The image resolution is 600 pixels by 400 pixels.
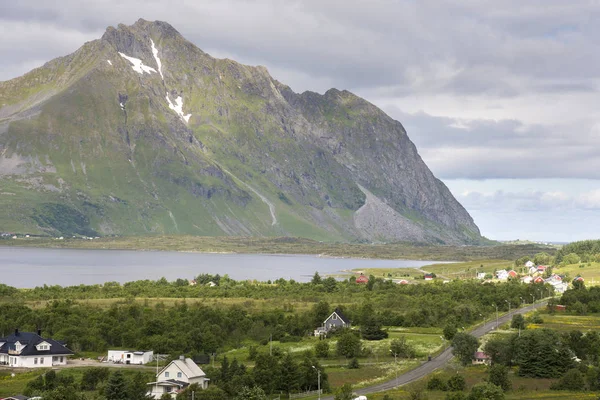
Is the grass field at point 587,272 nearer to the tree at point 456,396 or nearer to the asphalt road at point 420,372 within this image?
the asphalt road at point 420,372

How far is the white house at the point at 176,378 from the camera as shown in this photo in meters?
62.2

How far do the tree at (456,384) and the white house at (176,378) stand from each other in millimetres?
18897

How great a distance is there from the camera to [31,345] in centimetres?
7662

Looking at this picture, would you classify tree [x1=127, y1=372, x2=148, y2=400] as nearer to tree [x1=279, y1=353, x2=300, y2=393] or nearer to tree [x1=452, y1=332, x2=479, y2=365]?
tree [x1=279, y1=353, x2=300, y2=393]

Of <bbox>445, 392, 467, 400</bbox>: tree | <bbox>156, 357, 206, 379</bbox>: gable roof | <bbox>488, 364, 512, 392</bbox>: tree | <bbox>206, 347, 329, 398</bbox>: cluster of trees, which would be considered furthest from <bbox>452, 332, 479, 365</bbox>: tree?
<bbox>156, 357, 206, 379</bbox>: gable roof

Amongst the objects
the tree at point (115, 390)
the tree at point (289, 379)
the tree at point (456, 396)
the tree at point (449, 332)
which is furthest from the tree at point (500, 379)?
the tree at point (115, 390)

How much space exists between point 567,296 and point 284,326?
50.9 m

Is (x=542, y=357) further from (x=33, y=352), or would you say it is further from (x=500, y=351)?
(x=33, y=352)

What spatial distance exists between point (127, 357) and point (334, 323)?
28397 mm

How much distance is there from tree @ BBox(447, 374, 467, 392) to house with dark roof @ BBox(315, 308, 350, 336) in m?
31.0

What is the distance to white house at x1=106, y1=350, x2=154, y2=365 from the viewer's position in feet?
252

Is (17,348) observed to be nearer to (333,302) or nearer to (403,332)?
(403,332)

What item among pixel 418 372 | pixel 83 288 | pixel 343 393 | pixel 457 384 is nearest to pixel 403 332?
pixel 418 372

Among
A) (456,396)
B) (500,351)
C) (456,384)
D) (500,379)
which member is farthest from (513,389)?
(456,396)
